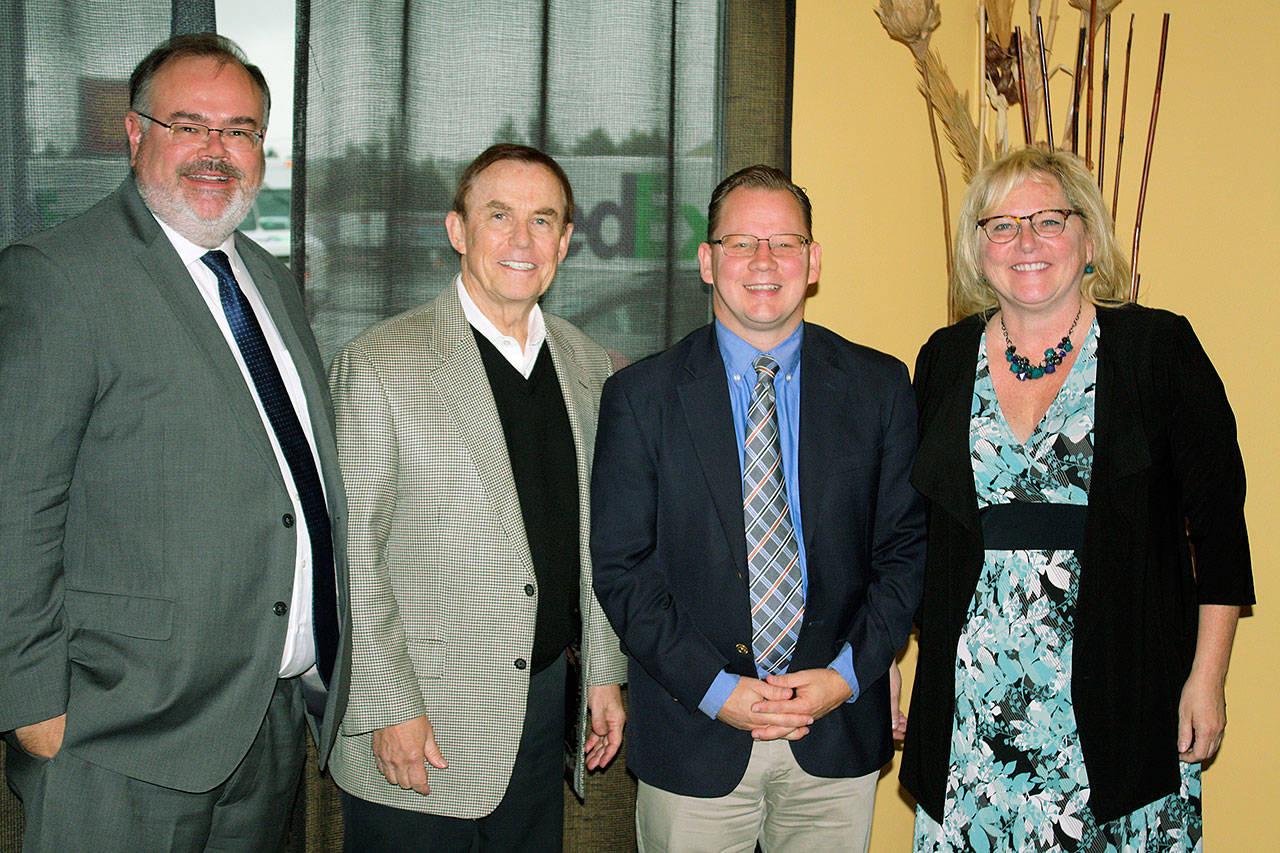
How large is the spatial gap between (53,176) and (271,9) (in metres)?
0.69

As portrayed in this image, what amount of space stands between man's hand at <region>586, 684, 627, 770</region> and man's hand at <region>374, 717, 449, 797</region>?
15.0 inches

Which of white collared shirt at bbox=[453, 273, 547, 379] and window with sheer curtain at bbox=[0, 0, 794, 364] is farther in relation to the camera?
window with sheer curtain at bbox=[0, 0, 794, 364]

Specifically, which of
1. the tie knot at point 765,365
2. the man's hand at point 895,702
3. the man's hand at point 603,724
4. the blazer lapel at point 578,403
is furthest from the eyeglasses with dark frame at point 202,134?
the man's hand at point 895,702

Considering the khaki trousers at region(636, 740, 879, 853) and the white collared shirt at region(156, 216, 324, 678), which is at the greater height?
the white collared shirt at region(156, 216, 324, 678)

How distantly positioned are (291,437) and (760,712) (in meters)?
1.02

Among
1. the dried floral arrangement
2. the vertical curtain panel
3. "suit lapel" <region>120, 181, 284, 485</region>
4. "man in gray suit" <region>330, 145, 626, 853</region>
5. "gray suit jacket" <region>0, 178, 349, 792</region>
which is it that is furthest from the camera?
the dried floral arrangement

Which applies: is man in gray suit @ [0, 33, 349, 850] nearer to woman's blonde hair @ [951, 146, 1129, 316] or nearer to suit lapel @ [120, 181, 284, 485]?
suit lapel @ [120, 181, 284, 485]

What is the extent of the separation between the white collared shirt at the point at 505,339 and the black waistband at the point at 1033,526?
0.98m

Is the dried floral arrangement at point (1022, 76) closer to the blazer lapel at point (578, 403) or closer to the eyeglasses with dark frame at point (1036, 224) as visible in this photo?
the eyeglasses with dark frame at point (1036, 224)

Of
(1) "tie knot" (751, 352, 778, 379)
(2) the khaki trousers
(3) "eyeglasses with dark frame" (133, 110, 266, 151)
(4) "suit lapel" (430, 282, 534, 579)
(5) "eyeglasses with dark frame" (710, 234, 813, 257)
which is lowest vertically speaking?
(2) the khaki trousers

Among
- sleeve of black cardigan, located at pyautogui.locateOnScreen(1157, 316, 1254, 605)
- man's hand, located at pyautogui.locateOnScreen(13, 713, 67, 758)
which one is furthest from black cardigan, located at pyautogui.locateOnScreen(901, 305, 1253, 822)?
man's hand, located at pyautogui.locateOnScreen(13, 713, 67, 758)

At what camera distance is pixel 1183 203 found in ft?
8.59

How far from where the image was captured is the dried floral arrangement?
2492 millimetres

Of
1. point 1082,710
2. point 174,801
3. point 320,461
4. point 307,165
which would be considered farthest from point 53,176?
point 1082,710
